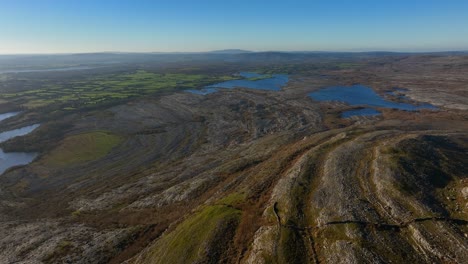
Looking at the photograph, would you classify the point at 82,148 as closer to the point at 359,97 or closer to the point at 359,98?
the point at 359,98

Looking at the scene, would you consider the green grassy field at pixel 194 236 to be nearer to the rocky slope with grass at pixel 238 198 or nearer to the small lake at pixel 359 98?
the rocky slope with grass at pixel 238 198

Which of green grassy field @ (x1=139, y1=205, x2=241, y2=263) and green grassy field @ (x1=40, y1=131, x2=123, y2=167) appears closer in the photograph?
green grassy field @ (x1=139, y1=205, x2=241, y2=263)

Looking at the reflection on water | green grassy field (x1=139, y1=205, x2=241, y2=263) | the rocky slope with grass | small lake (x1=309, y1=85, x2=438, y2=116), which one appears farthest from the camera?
the reflection on water

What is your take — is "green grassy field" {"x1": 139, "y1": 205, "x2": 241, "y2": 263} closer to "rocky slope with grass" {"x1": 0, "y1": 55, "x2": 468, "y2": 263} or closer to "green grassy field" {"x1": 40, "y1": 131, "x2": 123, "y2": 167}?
"rocky slope with grass" {"x1": 0, "y1": 55, "x2": 468, "y2": 263}

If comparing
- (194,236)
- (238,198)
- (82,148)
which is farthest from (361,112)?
(194,236)

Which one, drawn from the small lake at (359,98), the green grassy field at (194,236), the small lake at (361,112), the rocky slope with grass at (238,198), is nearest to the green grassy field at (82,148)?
the rocky slope with grass at (238,198)

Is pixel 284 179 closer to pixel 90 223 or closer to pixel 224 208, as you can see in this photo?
pixel 224 208

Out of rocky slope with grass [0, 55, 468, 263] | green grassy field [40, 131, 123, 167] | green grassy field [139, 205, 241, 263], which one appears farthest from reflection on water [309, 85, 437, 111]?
green grassy field [139, 205, 241, 263]

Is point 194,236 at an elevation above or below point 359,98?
above
